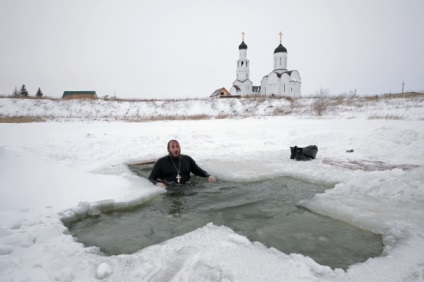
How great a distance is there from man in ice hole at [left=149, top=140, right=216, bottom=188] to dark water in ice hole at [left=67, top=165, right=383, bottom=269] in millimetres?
493

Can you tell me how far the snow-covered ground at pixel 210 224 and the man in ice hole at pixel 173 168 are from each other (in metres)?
0.39

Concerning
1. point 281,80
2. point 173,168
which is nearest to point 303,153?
point 173,168

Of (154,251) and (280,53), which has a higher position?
(280,53)

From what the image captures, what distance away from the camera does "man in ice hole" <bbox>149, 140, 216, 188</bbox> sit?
5.37 m

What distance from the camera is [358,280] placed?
2.20 metres

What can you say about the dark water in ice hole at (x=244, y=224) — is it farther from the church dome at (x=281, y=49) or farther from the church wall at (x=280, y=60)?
the church dome at (x=281, y=49)

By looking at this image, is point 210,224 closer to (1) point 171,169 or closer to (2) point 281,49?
(1) point 171,169

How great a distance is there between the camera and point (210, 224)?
11.1ft

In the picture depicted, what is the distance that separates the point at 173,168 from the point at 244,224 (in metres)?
2.46

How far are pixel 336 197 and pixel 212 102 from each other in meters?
30.3

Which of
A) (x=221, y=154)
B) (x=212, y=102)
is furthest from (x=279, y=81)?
(x=221, y=154)

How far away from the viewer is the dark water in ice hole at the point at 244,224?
2854 millimetres

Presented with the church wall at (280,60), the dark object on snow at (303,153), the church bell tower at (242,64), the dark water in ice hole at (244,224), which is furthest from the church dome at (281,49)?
the dark water in ice hole at (244,224)

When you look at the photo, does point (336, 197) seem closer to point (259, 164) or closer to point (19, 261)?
point (259, 164)
